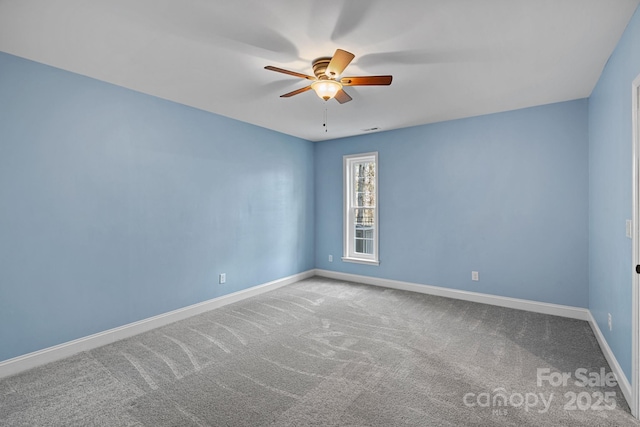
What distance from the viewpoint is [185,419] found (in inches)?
78.2

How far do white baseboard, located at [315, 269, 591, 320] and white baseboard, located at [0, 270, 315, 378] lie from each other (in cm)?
181

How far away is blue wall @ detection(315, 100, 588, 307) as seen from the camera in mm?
3709

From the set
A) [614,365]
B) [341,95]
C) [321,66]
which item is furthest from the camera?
[341,95]

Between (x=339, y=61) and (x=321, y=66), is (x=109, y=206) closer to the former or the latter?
(x=321, y=66)

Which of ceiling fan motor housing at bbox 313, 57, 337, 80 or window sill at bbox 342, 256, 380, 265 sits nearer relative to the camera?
ceiling fan motor housing at bbox 313, 57, 337, 80

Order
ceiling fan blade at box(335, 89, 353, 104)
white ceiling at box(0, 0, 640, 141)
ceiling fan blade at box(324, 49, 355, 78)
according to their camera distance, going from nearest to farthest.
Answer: white ceiling at box(0, 0, 640, 141)
ceiling fan blade at box(324, 49, 355, 78)
ceiling fan blade at box(335, 89, 353, 104)

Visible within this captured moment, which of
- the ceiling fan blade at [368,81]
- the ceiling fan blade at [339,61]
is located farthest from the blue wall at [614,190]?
the ceiling fan blade at [339,61]

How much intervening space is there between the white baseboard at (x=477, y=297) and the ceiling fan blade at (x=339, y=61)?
354cm

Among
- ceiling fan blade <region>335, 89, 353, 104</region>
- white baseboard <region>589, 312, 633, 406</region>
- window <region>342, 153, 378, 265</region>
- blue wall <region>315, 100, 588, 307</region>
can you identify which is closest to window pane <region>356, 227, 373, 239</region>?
window <region>342, 153, 378, 265</region>

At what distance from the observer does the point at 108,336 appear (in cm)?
310

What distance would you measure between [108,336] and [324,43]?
11.1 feet

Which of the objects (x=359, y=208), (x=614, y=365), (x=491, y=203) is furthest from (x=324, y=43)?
(x=359, y=208)

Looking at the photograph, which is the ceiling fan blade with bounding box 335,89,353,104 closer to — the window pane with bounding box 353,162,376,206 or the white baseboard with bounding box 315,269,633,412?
the window pane with bounding box 353,162,376,206

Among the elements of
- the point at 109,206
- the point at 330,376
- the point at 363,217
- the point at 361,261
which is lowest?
the point at 330,376
